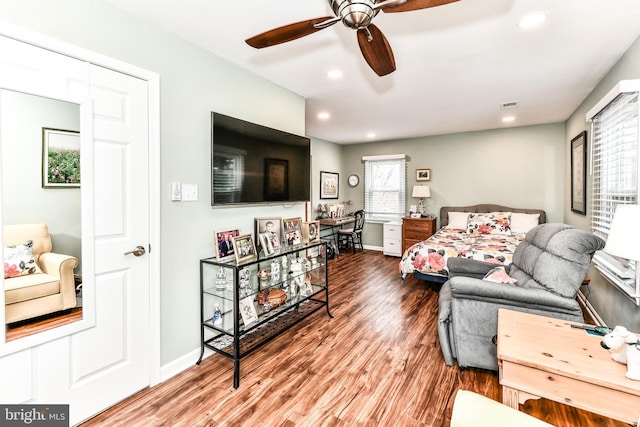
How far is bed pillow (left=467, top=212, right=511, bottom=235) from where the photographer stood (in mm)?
4809

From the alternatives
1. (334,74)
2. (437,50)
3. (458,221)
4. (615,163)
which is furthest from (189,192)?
(458,221)

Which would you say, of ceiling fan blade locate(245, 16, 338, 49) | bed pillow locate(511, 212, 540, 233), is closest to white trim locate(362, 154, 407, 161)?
bed pillow locate(511, 212, 540, 233)

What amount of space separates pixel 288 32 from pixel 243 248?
154cm

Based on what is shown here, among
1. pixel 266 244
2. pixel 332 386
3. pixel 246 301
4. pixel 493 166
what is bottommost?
pixel 332 386

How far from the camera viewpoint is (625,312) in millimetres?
2223

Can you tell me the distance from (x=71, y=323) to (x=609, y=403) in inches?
101

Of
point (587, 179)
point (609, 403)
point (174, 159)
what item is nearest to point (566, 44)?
point (587, 179)

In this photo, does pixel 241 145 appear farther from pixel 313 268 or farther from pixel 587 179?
pixel 587 179

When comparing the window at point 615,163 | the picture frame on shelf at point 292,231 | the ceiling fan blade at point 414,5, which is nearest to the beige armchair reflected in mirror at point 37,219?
the picture frame on shelf at point 292,231

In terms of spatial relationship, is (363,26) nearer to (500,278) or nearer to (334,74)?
(334,74)

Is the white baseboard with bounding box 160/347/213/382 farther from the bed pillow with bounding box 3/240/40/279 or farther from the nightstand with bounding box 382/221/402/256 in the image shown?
the nightstand with bounding box 382/221/402/256

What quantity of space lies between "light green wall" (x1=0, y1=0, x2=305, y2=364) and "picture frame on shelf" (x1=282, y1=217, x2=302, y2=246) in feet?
1.62

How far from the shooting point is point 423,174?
6090mm

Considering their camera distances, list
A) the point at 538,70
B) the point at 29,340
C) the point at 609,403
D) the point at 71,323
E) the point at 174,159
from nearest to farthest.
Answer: the point at 609,403, the point at 29,340, the point at 71,323, the point at 174,159, the point at 538,70
